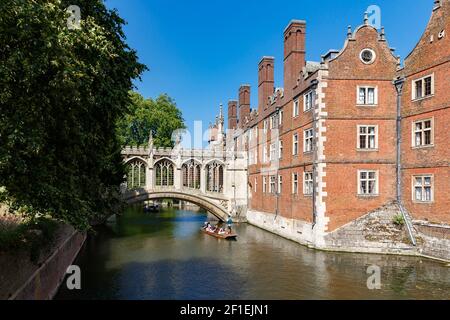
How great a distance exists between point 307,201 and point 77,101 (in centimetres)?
1819

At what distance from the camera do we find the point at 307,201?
24.1 meters

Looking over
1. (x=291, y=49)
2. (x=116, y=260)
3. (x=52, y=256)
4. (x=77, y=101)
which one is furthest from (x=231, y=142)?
(x=77, y=101)

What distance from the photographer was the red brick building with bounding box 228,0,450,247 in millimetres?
19422

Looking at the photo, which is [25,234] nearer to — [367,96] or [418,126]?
[367,96]

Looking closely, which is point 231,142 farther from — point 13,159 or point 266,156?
point 13,159

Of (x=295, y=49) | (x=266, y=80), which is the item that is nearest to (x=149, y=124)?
(x=266, y=80)

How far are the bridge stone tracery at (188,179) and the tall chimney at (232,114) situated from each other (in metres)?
8.57

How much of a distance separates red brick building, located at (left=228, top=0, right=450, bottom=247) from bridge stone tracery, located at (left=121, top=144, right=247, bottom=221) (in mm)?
12990

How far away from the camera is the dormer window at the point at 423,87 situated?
19.8m

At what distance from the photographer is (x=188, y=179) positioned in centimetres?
3872

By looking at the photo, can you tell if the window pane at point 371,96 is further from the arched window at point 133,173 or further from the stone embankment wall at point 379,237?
the arched window at point 133,173

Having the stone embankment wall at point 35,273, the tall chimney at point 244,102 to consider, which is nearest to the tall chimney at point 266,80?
the tall chimney at point 244,102

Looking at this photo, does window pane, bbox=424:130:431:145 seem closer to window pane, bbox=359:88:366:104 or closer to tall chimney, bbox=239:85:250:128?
window pane, bbox=359:88:366:104

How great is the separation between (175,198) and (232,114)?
53.6 feet
